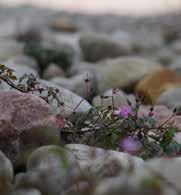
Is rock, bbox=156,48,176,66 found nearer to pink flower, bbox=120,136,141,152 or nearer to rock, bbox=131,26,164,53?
rock, bbox=131,26,164,53

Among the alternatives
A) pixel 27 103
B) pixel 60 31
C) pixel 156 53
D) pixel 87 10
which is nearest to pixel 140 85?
pixel 27 103

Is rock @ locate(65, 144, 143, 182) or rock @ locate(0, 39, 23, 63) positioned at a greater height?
rock @ locate(65, 144, 143, 182)

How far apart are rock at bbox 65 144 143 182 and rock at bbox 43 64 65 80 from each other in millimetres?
3380

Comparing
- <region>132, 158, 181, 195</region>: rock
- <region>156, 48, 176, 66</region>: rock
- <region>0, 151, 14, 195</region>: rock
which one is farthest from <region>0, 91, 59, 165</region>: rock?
<region>156, 48, 176, 66</region>: rock

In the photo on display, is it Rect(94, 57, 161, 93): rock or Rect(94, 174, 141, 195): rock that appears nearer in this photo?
Rect(94, 174, 141, 195): rock

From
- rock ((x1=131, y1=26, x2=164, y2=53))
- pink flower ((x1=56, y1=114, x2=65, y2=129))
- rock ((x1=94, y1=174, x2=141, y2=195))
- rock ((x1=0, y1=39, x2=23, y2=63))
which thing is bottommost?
rock ((x1=131, y1=26, x2=164, y2=53))

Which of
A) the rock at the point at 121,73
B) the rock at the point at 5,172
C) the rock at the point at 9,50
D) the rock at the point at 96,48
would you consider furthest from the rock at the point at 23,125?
the rock at the point at 96,48

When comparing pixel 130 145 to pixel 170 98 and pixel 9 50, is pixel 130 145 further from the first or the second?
pixel 9 50

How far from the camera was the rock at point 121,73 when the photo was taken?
18.7 feet

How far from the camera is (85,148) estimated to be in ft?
9.36

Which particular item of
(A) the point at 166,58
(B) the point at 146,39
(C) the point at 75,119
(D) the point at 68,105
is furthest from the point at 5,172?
(B) the point at 146,39

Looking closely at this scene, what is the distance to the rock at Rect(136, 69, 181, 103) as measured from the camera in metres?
5.22

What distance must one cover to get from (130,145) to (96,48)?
15.4 ft

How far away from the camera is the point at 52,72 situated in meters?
6.28
